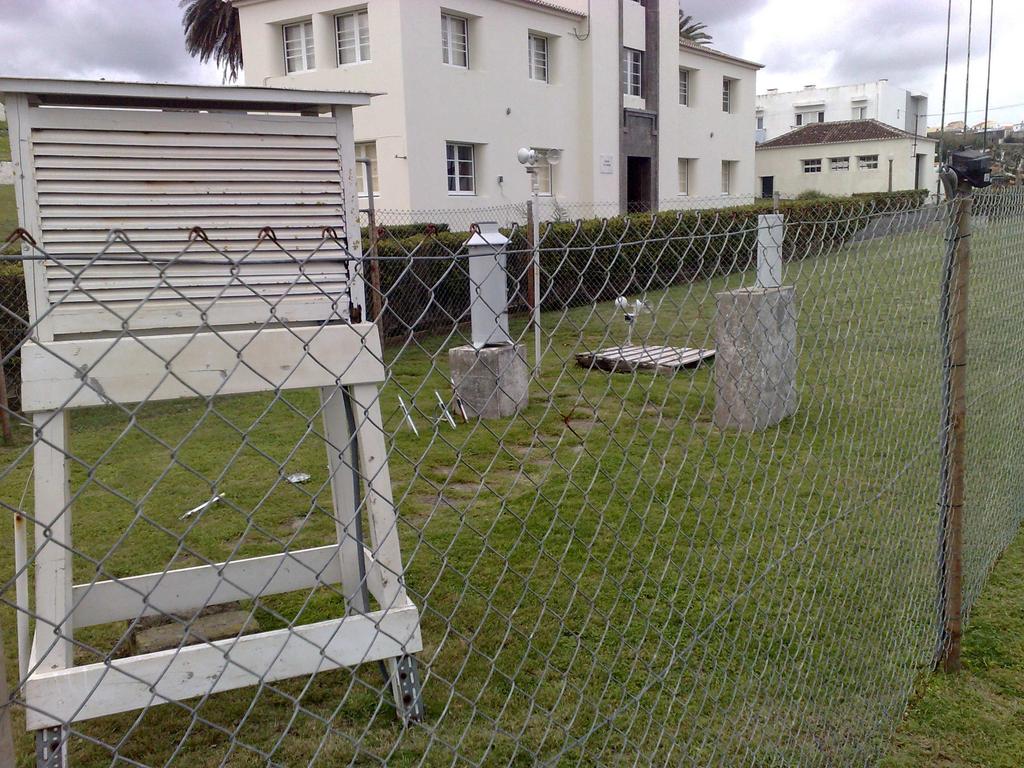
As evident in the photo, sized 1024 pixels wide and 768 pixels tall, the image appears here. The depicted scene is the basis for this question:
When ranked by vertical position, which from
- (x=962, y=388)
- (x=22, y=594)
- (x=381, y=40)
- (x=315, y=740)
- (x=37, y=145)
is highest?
(x=381, y=40)

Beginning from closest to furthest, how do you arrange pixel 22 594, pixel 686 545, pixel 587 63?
pixel 22 594
pixel 686 545
pixel 587 63

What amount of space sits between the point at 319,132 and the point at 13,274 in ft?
23.6

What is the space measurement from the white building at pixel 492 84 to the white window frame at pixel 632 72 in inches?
1.8

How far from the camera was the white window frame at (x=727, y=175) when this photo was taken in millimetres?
29109

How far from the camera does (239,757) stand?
2990 millimetres

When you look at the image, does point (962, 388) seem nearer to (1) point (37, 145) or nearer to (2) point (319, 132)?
(2) point (319, 132)

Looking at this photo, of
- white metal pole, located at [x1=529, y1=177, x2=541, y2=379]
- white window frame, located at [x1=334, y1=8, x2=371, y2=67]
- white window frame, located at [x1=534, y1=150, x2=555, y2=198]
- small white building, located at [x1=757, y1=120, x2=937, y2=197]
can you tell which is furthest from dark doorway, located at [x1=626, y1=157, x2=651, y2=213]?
small white building, located at [x1=757, y1=120, x2=937, y2=197]

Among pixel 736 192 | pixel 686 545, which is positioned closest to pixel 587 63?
pixel 736 192

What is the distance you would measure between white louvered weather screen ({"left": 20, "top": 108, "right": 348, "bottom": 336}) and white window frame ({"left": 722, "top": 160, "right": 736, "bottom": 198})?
1095 inches

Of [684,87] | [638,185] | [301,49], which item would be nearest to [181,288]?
[301,49]

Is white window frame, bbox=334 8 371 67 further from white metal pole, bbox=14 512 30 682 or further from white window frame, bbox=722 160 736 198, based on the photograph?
white metal pole, bbox=14 512 30 682

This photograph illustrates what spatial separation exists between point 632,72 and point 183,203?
22.9m

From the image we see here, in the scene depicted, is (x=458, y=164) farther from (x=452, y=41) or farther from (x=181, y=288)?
(x=181, y=288)

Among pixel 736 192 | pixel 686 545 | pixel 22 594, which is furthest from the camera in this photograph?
pixel 736 192
